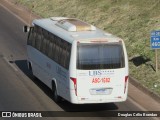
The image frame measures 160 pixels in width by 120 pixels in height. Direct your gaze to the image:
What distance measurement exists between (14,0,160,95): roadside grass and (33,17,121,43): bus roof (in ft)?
12.2

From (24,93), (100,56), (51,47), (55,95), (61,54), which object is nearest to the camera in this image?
(100,56)

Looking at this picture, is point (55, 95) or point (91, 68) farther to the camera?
point (55, 95)

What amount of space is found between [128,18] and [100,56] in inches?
563

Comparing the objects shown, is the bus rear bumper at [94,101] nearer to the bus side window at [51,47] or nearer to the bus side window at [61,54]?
the bus side window at [61,54]

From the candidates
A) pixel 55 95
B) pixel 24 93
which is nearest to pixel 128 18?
pixel 24 93

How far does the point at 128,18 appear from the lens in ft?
108

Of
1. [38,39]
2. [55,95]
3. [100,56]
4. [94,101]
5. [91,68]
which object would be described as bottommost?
[55,95]

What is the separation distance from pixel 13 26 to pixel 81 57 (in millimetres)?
19249

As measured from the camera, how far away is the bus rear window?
18.7m

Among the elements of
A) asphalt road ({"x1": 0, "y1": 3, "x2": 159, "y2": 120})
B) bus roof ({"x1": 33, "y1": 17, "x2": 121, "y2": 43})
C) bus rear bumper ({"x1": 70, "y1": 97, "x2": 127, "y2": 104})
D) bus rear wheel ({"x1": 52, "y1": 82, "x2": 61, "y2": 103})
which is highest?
bus roof ({"x1": 33, "y1": 17, "x2": 121, "y2": 43})

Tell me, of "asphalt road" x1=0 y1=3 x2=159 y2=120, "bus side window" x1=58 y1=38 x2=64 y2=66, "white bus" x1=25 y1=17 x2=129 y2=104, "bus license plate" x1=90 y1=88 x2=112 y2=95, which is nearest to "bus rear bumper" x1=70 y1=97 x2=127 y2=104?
"white bus" x1=25 y1=17 x2=129 y2=104

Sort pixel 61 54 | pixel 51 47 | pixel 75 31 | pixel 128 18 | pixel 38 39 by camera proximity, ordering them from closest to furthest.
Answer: pixel 61 54
pixel 75 31
pixel 51 47
pixel 38 39
pixel 128 18

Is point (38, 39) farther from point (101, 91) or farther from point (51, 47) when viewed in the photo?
point (101, 91)

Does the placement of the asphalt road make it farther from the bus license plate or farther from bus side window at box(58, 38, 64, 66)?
bus side window at box(58, 38, 64, 66)
